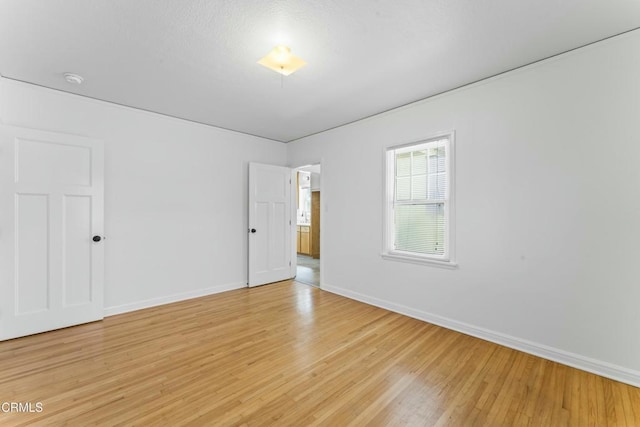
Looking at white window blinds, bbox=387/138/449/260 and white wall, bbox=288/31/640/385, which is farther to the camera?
white window blinds, bbox=387/138/449/260

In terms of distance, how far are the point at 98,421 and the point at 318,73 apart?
3.15 metres

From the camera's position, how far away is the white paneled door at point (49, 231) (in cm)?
275

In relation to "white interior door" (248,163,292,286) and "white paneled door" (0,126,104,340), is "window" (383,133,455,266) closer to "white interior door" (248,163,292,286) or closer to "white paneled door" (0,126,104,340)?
"white interior door" (248,163,292,286)

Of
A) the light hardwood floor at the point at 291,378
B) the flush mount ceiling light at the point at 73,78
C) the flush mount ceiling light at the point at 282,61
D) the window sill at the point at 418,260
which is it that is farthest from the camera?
the window sill at the point at 418,260

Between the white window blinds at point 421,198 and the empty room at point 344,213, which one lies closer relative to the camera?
the empty room at point 344,213

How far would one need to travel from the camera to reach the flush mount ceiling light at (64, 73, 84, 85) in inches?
107

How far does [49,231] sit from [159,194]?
3.87 feet

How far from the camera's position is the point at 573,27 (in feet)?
6.68

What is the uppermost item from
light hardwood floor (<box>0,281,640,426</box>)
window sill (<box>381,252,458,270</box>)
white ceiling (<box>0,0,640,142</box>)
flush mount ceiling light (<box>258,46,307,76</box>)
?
white ceiling (<box>0,0,640,142</box>)

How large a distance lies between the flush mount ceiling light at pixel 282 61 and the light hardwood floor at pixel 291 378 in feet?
8.41

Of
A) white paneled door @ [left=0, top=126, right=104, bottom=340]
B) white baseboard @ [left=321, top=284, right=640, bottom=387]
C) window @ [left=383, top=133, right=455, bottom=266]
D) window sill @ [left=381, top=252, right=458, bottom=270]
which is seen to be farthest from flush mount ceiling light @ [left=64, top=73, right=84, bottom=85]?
white baseboard @ [left=321, top=284, right=640, bottom=387]

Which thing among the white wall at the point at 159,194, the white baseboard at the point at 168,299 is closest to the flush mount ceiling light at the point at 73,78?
the white wall at the point at 159,194

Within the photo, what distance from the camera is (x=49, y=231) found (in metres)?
2.96

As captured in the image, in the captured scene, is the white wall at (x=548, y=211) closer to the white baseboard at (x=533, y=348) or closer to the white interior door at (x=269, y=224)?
the white baseboard at (x=533, y=348)
